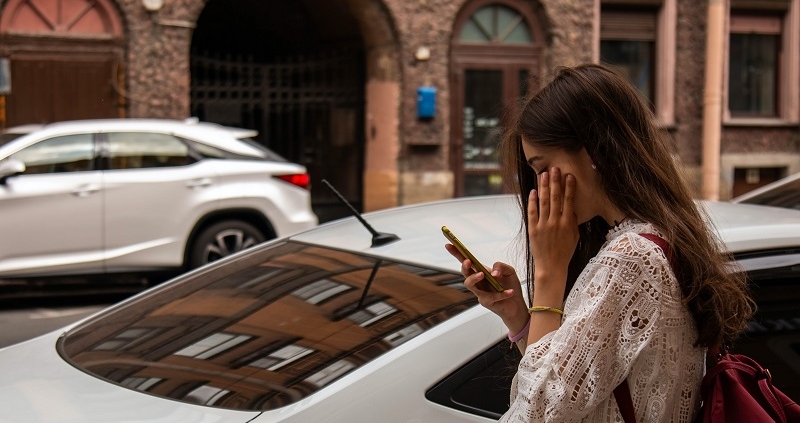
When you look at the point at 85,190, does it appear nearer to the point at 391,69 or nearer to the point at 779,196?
the point at 779,196

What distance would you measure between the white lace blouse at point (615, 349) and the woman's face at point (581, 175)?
0.10 meters

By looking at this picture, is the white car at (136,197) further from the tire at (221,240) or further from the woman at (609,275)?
the woman at (609,275)

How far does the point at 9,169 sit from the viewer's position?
8789 mm

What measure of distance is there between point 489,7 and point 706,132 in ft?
13.3

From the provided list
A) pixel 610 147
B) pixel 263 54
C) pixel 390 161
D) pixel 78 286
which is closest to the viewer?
pixel 610 147

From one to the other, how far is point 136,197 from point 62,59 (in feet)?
15.5

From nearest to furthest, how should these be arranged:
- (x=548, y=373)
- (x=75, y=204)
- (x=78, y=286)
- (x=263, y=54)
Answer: (x=548, y=373)
(x=75, y=204)
(x=78, y=286)
(x=263, y=54)

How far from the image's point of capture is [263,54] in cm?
1858

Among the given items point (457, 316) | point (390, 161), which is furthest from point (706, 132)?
point (457, 316)

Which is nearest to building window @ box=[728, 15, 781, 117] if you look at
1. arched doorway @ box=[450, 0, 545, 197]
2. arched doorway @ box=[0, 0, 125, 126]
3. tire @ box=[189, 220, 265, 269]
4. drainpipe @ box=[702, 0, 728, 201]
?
drainpipe @ box=[702, 0, 728, 201]

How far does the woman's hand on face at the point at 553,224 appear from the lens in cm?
191

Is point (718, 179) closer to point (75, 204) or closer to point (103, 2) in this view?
point (103, 2)

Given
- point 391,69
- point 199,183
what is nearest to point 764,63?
point 391,69

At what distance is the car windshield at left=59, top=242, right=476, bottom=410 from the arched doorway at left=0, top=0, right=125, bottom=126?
1056 cm
